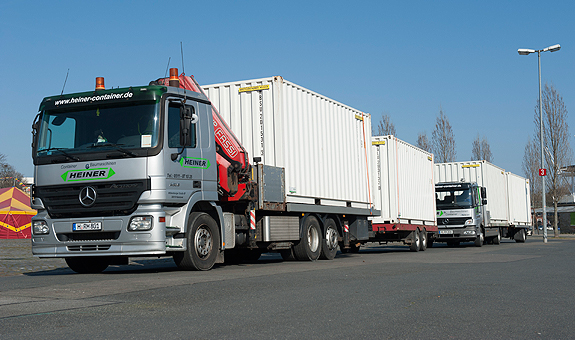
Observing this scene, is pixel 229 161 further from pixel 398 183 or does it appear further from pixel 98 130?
pixel 398 183

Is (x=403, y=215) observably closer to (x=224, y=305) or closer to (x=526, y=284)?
(x=526, y=284)

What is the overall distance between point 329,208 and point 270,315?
9.38 m

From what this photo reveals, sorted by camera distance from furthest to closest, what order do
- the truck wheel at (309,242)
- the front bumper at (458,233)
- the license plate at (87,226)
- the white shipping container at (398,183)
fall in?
1. the front bumper at (458,233)
2. the white shipping container at (398,183)
3. the truck wheel at (309,242)
4. the license plate at (87,226)

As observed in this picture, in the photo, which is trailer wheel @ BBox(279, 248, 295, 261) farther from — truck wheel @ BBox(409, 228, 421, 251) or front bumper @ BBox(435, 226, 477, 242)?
front bumper @ BBox(435, 226, 477, 242)

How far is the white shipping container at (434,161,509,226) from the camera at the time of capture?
2756 cm

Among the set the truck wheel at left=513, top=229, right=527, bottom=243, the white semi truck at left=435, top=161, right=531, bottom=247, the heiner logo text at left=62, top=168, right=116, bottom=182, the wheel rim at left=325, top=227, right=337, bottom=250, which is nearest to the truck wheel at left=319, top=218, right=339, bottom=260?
the wheel rim at left=325, top=227, right=337, bottom=250

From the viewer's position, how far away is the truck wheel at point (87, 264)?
37.1ft

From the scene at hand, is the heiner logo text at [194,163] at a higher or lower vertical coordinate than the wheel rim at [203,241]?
higher

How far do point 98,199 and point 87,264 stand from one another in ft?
7.08

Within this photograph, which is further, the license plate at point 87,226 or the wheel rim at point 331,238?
the wheel rim at point 331,238

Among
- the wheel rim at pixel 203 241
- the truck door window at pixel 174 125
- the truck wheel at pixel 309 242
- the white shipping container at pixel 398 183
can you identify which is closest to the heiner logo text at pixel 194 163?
the truck door window at pixel 174 125

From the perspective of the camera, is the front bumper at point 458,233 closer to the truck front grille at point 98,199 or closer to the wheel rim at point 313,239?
the wheel rim at point 313,239

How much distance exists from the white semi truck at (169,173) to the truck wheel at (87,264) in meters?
0.02

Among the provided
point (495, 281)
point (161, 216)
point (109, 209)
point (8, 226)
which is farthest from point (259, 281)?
point (8, 226)
